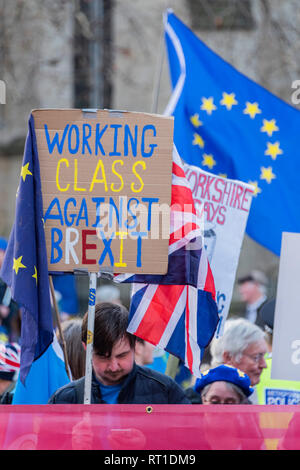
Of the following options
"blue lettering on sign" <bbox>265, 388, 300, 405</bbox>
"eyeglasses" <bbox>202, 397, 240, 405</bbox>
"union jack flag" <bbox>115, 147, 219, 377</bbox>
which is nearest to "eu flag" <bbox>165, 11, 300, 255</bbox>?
"blue lettering on sign" <bbox>265, 388, 300, 405</bbox>

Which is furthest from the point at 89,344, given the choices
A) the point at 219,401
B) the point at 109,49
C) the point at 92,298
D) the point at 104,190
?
the point at 109,49

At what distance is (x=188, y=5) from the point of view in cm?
1352

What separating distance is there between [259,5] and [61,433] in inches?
459

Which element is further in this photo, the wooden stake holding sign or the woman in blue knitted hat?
the woman in blue knitted hat

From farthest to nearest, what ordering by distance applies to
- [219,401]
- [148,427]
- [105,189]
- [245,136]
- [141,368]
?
[245,136] < [219,401] < [141,368] < [105,189] < [148,427]

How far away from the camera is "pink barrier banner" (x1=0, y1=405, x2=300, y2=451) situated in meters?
2.45

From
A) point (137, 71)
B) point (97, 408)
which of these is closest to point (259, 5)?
point (137, 71)

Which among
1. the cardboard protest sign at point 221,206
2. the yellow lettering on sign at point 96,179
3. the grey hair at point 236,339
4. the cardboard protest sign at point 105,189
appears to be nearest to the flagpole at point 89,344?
the cardboard protest sign at point 105,189

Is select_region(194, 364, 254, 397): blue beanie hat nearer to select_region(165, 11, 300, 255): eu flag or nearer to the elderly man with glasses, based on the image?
the elderly man with glasses

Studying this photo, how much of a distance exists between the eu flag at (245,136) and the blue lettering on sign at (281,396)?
1.17 m

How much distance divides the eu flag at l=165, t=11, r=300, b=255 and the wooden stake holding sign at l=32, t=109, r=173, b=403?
1969 mm

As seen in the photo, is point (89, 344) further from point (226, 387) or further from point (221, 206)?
point (221, 206)

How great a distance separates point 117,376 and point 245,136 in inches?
102

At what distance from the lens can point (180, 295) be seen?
3844 millimetres
